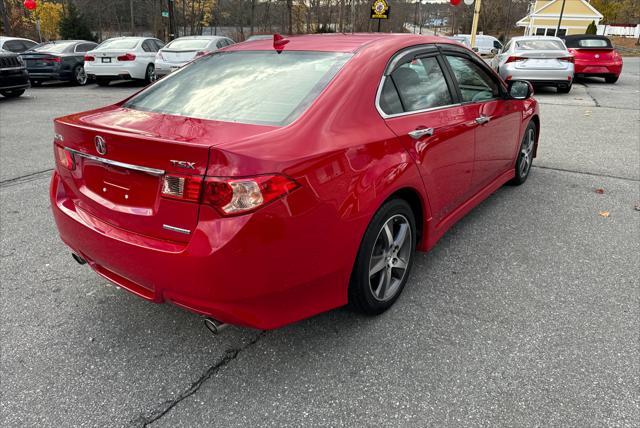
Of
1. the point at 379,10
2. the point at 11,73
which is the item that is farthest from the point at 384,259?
the point at 379,10

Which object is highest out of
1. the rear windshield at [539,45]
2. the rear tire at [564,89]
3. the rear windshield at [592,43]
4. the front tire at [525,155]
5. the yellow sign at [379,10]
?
the yellow sign at [379,10]

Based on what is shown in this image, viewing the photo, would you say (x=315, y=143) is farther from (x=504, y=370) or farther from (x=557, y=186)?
(x=557, y=186)

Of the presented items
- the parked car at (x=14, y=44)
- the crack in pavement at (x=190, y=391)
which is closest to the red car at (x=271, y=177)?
the crack in pavement at (x=190, y=391)

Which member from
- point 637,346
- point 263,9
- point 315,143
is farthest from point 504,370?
point 263,9

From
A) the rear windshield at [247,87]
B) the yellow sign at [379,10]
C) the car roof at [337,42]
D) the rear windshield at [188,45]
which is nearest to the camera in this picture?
the rear windshield at [247,87]

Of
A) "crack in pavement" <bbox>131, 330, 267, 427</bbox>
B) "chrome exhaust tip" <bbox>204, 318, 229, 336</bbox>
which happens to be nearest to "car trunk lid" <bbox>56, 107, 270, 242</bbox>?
"chrome exhaust tip" <bbox>204, 318, 229, 336</bbox>

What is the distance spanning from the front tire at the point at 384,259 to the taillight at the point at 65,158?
5.24 feet

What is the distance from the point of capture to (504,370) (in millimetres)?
2404

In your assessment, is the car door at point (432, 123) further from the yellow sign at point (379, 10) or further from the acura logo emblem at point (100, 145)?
the yellow sign at point (379, 10)

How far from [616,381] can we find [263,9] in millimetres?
47152

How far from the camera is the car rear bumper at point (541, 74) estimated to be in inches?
489

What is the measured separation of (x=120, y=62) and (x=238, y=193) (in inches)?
566

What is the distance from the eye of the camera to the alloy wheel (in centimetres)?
272

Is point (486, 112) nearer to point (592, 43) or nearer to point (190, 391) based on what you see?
point (190, 391)
